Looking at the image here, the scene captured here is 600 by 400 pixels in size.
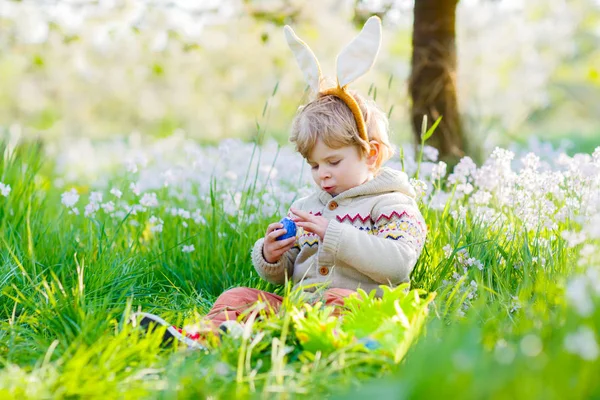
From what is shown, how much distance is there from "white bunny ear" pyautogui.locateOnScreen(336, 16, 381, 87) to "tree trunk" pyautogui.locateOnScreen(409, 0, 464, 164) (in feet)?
7.40

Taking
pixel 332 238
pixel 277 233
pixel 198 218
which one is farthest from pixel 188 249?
pixel 332 238

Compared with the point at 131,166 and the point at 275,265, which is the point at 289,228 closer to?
the point at 275,265

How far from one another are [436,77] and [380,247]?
282cm

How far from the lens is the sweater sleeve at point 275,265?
121 inches

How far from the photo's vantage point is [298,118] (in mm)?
3049

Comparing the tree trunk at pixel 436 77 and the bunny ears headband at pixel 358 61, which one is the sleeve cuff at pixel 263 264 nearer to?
the bunny ears headband at pixel 358 61

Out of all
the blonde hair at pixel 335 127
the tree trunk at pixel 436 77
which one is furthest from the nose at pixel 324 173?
the tree trunk at pixel 436 77

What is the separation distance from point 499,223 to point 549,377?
204 centimetres

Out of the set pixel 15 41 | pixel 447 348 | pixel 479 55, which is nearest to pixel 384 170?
pixel 447 348

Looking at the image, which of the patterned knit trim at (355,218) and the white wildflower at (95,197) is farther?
the white wildflower at (95,197)

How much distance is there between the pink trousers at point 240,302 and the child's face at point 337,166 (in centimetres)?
47

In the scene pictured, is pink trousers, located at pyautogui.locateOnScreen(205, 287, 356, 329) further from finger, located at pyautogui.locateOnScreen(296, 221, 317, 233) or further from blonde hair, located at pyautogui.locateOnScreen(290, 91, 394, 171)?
blonde hair, located at pyautogui.locateOnScreen(290, 91, 394, 171)

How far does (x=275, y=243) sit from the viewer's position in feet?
9.69

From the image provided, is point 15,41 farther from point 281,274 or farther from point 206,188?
point 281,274
